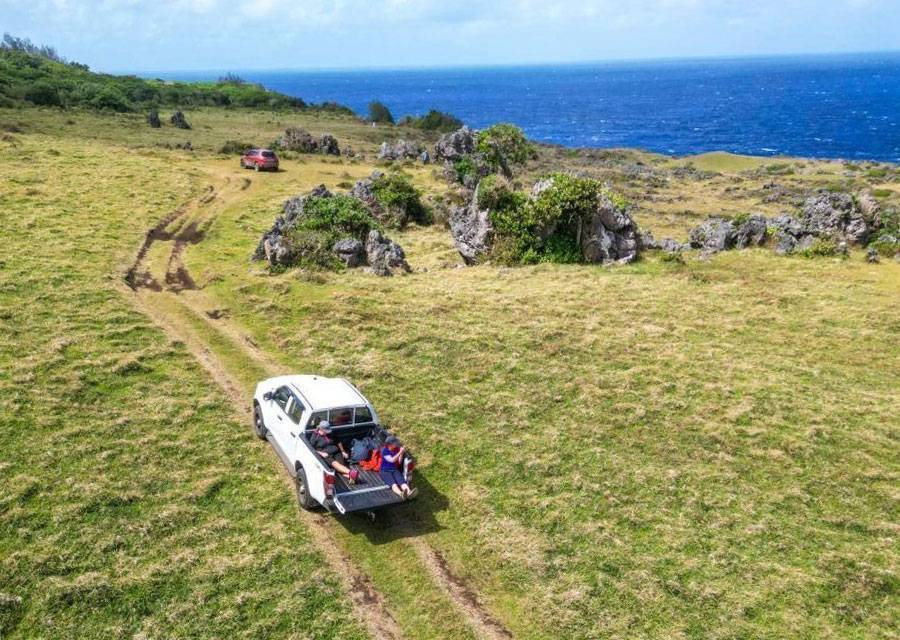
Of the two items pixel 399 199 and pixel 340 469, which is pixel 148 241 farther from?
pixel 340 469

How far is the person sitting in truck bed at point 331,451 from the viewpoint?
15148 millimetres

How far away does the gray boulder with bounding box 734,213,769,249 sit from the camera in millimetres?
41375

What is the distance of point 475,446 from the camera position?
19156 mm

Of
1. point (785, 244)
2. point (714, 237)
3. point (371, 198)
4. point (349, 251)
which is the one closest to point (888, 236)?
point (785, 244)

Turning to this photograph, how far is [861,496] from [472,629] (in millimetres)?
11986

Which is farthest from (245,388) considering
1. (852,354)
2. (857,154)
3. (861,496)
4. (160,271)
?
(857,154)

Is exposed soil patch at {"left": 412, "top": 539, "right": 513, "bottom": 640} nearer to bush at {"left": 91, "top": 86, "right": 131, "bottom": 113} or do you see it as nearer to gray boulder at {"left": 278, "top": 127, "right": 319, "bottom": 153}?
gray boulder at {"left": 278, "top": 127, "right": 319, "bottom": 153}

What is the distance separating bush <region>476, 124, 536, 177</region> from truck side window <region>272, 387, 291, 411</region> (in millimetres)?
44586

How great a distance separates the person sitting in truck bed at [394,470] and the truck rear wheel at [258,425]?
15.5 ft

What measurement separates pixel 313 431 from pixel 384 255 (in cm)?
2134

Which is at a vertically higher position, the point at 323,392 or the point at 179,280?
the point at 323,392

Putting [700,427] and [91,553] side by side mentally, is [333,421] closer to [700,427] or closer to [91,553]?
[91,553]

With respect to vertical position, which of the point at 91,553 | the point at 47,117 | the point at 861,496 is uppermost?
the point at 47,117

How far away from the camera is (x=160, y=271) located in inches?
1293
